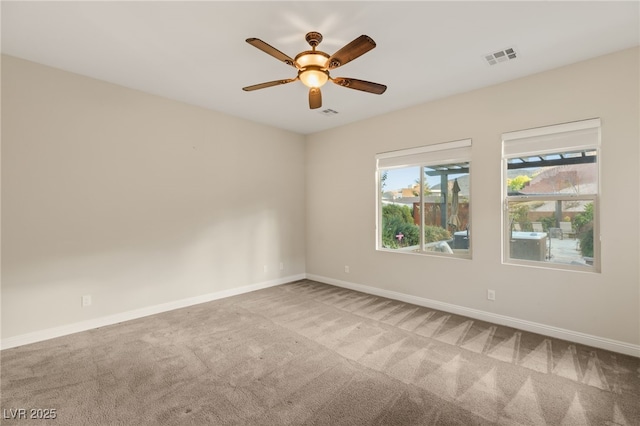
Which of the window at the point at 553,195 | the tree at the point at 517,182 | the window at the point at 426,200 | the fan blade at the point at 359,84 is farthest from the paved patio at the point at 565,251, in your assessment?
the fan blade at the point at 359,84

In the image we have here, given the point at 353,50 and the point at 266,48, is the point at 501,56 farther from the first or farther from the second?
the point at 266,48

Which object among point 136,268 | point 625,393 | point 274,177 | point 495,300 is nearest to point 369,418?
point 625,393

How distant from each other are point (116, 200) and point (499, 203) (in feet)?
15.3

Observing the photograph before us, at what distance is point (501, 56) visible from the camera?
9.45ft

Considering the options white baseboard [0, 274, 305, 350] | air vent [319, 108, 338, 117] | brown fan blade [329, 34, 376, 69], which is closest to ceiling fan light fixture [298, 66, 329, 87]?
brown fan blade [329, 34, 376, 69]

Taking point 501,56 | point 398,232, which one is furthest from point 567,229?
point 398,232

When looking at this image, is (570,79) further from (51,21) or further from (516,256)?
(51,21)

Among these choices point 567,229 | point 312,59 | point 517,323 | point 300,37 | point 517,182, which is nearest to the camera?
point 312,59

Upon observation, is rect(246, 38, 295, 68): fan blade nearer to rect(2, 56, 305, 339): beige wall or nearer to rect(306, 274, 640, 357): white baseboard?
rect(2, 56, 305, 339): beige wall

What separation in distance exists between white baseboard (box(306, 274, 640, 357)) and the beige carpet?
0.36 feet

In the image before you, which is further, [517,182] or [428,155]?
[428,155]

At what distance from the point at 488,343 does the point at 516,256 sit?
1.12 metres

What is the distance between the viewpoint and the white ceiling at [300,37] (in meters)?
2.23

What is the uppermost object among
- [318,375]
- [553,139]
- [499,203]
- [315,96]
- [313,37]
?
[313,37]
